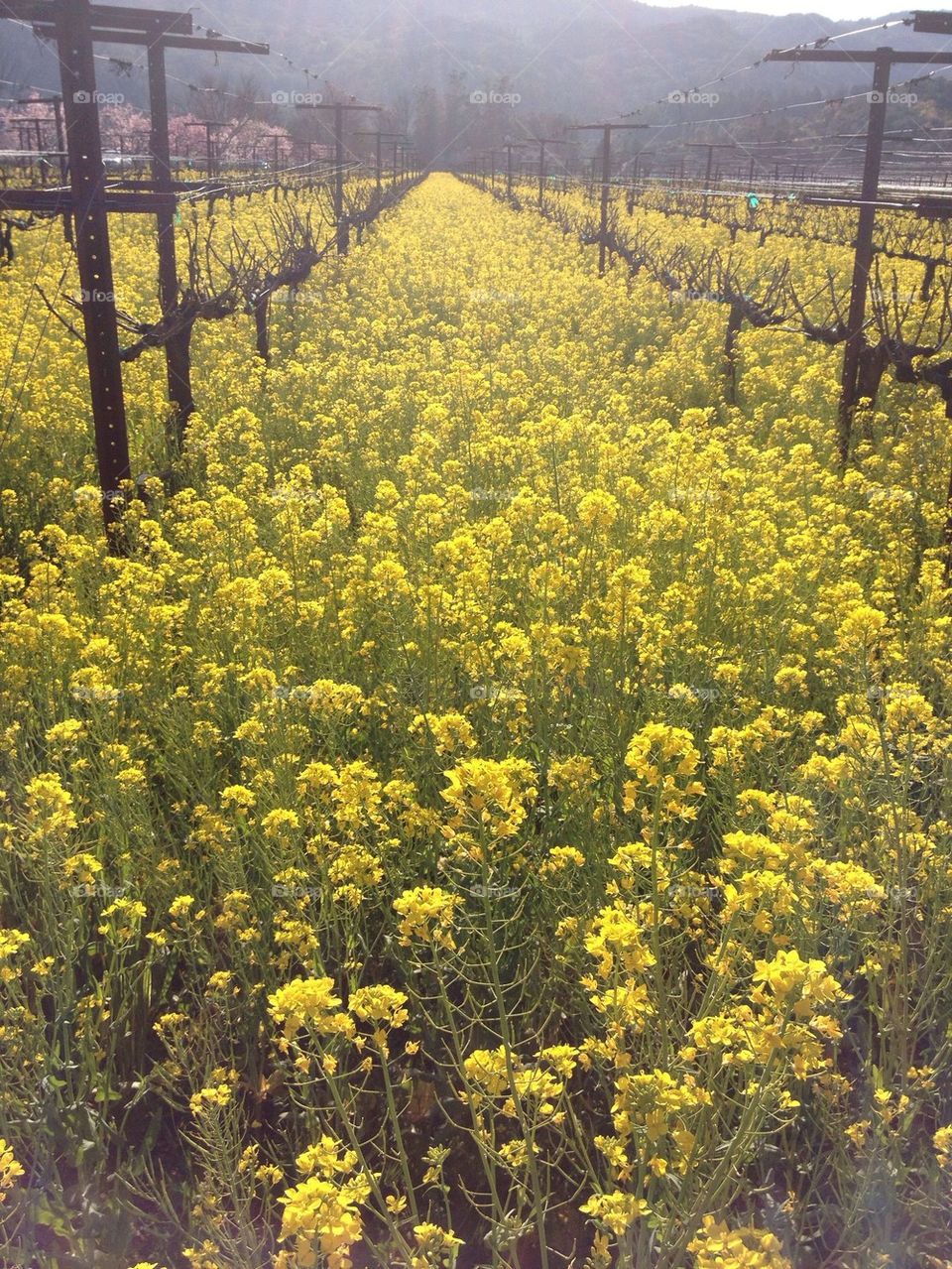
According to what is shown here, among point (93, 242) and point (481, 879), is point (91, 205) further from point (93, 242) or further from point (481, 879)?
point (481, 879)

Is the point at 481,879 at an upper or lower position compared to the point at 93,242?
lower

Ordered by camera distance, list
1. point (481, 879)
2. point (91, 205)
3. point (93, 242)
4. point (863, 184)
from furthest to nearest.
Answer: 1. point (863, 184)
2. point (93, 242)
3. point (91, 205)
4. point (481, 879)

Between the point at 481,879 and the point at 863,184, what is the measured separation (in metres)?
7.95

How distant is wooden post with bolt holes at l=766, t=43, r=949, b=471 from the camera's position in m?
8.47

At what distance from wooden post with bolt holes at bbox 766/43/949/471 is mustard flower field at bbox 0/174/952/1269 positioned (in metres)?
2.24

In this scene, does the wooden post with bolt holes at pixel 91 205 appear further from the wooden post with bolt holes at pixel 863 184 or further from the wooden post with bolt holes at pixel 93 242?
the wooden post with bolt holes at pixel 863 184

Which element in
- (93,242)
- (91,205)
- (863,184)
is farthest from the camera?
(863,184)

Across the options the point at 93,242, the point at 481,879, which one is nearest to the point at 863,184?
the point at 93,242

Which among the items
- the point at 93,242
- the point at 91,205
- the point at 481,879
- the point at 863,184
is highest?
the point at 863,184

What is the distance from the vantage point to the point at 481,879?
11.5ft

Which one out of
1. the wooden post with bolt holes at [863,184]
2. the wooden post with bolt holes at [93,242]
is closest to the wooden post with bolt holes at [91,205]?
the wooden post with bolt holes at [93,242]

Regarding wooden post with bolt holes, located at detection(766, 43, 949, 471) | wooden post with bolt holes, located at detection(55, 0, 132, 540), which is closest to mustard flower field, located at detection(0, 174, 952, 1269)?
wooden post with bolt holes, located at detection(55, 0, 132, 540)

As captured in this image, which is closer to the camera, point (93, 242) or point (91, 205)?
point (91, 205)

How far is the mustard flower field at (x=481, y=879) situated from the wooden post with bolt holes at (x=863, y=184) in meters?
2.24
